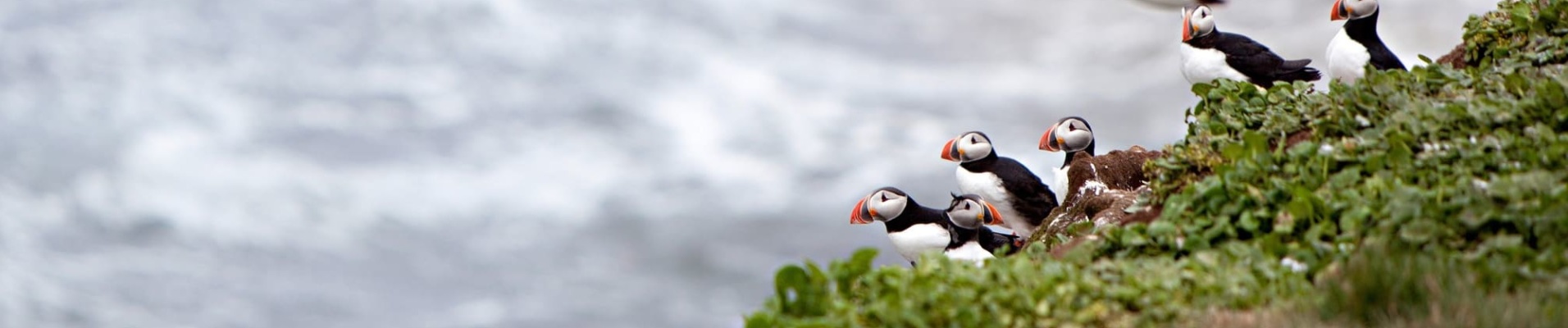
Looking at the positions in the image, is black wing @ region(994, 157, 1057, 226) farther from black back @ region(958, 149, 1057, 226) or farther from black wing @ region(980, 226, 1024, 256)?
black wing @ region(980, 226, 1024, 256)

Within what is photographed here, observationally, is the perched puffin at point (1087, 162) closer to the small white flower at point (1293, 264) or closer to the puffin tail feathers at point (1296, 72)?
the puffin tail feathers at point (1296, 72)

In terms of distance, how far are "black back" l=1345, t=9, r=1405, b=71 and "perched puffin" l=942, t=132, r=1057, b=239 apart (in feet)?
9.45

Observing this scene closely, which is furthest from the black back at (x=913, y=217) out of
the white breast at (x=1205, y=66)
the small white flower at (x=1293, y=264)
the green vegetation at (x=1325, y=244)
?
the small white flower at (x=1293, y=264)

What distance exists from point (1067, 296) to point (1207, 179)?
1.80 metres

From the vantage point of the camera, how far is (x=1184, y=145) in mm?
8047

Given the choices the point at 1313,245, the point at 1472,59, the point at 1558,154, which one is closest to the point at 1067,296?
the point at 1313,245

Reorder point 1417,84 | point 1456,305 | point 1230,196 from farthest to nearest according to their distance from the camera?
1. point 1417,84
2. point 1230,196
3. point 1456,305

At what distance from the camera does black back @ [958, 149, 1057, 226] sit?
12.0 m

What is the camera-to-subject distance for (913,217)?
11195 millimetres

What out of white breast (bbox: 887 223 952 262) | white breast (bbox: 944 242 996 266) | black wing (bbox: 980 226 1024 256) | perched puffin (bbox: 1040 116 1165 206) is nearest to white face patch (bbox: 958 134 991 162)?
perched puffin (bbox: 1040 116 1165 206)

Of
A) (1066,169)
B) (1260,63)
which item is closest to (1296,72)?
(1260,63)

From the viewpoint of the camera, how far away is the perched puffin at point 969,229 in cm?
1035

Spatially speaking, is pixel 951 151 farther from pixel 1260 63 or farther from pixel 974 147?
pixel 1260 63

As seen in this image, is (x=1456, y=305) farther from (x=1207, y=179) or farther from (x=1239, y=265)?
(x=1207, y=179)
